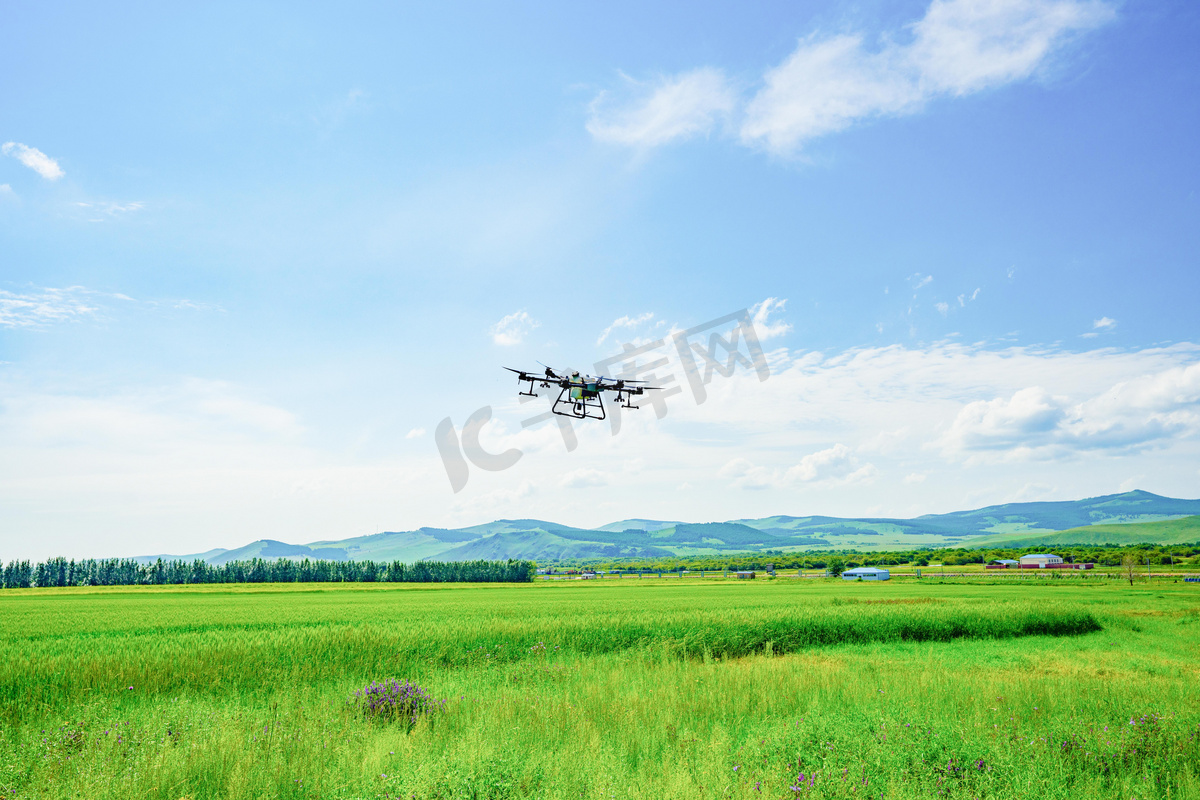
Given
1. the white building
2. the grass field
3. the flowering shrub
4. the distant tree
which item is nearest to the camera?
the grass field

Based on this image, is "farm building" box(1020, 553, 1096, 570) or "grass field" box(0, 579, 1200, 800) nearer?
"grass field" box(0, 579, 1200, 800)

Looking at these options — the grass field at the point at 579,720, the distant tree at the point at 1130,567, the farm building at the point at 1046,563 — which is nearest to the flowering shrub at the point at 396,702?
the grass field at the point at 579,720

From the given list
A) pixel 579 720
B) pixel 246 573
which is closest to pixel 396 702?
pixel 579 720

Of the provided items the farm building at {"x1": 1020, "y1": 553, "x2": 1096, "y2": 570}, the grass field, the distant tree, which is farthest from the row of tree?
the grass field

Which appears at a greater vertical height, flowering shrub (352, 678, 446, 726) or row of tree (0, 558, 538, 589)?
flowering shrub (352, 678, 446, 726)

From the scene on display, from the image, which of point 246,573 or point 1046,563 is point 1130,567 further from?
point 246,573

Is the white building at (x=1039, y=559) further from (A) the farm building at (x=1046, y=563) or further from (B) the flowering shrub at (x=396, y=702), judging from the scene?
(B) the flowering shrub at (x=396, y=702)

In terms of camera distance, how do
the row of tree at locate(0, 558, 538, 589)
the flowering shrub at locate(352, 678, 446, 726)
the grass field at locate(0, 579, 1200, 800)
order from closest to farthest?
1. the grass field at locate(0, 579, 1200, 800)
2. the flowering shrub at locate(352, 678, 446, 726)
3. the row of tree at locate(0, 558, 538, 589)

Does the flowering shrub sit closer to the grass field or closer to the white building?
the grass field

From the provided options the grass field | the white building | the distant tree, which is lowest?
the white building
